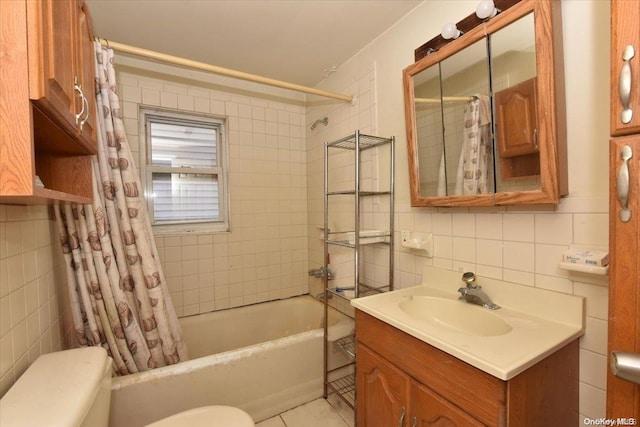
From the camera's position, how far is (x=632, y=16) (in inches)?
23.8

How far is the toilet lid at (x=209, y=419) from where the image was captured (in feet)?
3.67

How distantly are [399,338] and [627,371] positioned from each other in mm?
652

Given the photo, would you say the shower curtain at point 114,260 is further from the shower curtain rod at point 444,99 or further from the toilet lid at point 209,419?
the shower curtain rod at point 444,99

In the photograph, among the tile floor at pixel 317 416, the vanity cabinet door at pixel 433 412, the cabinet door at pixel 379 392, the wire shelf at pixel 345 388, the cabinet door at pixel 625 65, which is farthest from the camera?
the wire shelf at pixel 345 388

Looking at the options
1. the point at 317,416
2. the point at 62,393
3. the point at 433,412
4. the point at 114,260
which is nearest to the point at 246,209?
the point at 114,260

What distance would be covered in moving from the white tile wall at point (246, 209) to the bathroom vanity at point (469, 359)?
1388 mm

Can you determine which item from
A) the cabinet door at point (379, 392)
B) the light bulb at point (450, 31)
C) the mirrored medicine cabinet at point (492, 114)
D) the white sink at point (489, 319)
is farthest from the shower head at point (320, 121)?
the cabinet door at point (379, 392)

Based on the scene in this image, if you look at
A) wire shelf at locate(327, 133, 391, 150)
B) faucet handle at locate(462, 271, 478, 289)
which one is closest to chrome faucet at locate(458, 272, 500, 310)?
faucet handle at locate(462, 271, 478, 289)

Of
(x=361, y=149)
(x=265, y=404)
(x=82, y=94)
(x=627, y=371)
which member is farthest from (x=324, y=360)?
(x=82, y=94)

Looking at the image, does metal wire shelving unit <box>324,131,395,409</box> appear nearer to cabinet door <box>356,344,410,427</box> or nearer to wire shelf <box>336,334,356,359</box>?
wire shelf <box>336,334,356,359</box>

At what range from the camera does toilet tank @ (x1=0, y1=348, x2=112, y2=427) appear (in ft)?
2.41

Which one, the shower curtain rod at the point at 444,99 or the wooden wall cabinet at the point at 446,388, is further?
the shower curtain rod at the point at 444,99

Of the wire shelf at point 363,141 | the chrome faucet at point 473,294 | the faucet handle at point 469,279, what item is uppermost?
the wire shelf at point 363,141

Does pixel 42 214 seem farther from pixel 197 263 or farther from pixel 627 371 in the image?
pixel 627 371
